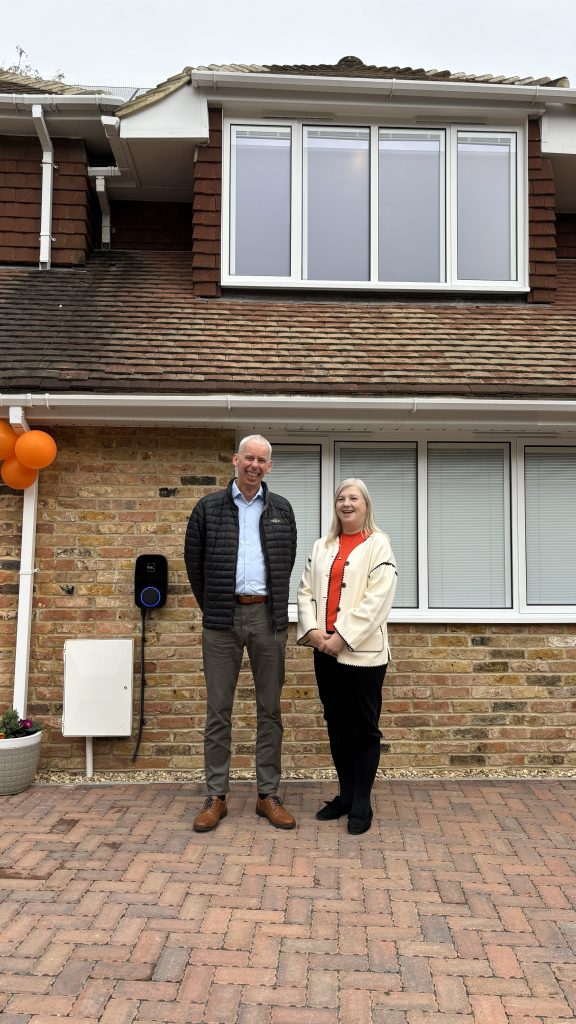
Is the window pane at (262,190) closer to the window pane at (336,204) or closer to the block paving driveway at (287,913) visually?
the window pane at (336,204)

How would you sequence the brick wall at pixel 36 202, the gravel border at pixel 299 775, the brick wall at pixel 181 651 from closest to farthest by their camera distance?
the gravel border at pixel 299 775 < the brick wall at pixel 181 651 < the brick wall at pixel 36 202

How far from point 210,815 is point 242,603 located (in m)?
1.16

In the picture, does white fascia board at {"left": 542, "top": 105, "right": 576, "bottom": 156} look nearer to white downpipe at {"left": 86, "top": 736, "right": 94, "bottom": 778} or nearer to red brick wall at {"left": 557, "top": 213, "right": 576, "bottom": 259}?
red brick wall at {"left": 557, "top": 213, "right": 576, "bottom": 259}

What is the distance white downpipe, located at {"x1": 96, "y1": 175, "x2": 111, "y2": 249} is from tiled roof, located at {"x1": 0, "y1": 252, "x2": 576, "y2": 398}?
553 millimetres

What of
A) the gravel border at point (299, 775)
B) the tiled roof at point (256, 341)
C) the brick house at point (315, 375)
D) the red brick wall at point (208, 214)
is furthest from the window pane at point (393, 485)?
the red brick wall at point (208, 214)

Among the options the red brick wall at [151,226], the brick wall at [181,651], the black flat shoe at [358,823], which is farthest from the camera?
the red brick wall at [151,226]

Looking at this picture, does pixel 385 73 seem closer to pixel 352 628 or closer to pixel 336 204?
pixel 336 204

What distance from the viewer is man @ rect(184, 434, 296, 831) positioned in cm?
397

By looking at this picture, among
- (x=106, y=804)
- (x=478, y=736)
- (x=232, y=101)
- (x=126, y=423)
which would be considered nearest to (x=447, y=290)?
(x=232, y=101)

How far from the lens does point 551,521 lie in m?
5.34

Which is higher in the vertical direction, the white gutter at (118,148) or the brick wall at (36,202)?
the white gutter at (118,148)

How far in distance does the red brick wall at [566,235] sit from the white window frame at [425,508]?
2.63m

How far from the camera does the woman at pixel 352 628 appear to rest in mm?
3818

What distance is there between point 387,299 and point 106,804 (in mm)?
4421
